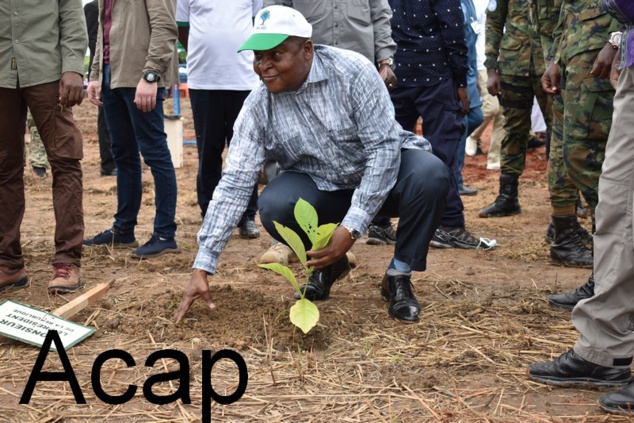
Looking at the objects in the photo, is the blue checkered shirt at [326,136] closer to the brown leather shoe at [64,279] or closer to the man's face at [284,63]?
the man's face at [284,63]

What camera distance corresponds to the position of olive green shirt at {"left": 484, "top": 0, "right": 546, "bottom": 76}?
609 centimetres

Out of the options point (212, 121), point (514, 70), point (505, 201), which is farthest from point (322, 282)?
point (505, 201)

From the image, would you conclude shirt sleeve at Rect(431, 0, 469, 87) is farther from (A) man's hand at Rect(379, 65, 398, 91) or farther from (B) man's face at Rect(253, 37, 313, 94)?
(B) man's face at Rect(253, 37, 313, 94)

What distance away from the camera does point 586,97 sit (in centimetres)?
400

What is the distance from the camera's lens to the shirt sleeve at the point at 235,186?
3.65 m

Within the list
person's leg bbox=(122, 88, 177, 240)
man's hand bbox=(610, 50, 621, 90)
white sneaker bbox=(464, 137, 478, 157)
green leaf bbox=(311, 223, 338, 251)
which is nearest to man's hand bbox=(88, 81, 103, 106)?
person's leg bbox=(122, 88, 177, 240)

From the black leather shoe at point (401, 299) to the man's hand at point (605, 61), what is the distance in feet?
4.04

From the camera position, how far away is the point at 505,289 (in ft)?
14.6

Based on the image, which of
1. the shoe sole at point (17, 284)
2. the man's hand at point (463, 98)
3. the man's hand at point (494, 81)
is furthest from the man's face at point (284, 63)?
the man's hand at point (494, 81)

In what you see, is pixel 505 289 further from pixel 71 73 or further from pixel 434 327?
pixel 71 73

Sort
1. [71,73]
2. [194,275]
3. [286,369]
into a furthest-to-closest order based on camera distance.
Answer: [71,73], [194,275], [286,369]

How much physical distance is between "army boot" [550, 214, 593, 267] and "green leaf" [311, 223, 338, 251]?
2050 mm

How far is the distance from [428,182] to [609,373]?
1147 millimetres

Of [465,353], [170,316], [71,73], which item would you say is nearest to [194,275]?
[170,316]
